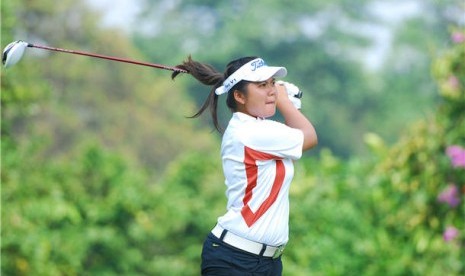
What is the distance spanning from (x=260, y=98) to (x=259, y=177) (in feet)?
1.05

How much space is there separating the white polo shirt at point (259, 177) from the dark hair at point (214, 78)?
0.09m

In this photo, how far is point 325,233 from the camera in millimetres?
12688

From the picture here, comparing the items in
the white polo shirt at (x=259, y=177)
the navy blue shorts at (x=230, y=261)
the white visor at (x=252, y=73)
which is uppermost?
the white visor at (x=252, y=73)

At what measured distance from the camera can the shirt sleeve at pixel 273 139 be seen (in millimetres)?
5098

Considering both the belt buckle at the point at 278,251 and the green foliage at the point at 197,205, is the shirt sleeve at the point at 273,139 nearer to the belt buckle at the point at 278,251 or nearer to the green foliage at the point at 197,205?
the belt buckle at the point at 278,251

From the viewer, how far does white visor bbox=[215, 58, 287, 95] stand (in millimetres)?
5105

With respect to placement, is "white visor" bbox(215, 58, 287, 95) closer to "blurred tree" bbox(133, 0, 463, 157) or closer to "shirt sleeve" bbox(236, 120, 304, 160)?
"shirt sleeve" bbox(236, 120, 304, 160)

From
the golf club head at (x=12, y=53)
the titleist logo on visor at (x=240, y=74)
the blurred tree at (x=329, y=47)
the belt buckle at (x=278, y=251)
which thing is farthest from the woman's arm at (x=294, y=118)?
the blurred tree at (x=329, y=47)

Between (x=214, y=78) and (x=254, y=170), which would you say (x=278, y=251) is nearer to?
(x=254, y=170)

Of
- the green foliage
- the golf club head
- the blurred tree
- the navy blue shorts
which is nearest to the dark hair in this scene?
the navy blue shorts

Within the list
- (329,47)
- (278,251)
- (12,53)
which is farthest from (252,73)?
(329,47)

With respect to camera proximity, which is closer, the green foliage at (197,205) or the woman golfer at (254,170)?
the woman golfer at (254,170)

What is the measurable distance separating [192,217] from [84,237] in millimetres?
1279

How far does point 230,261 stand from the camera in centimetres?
511
